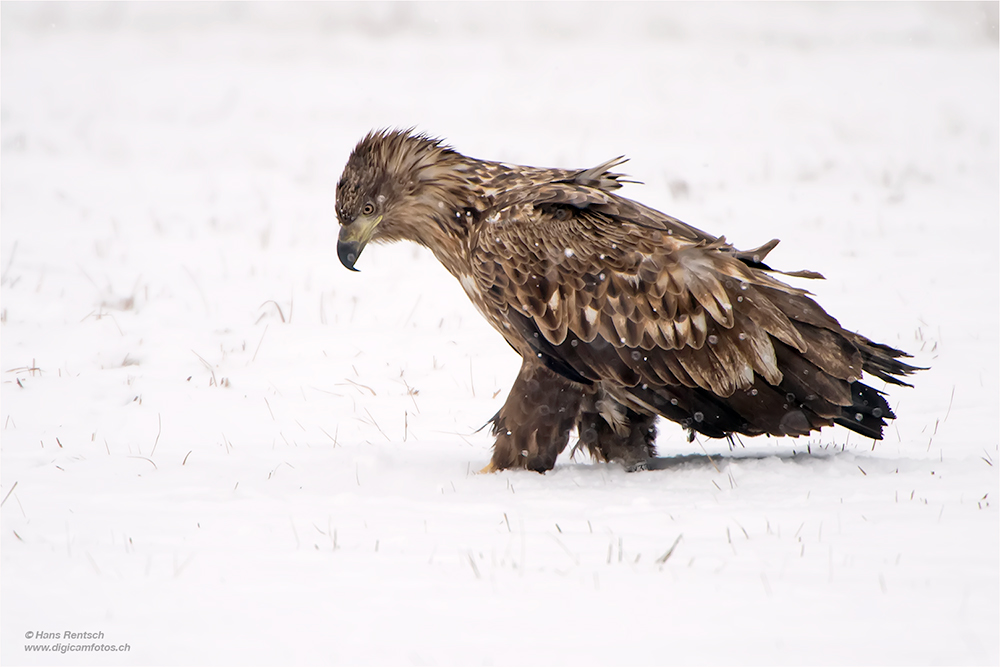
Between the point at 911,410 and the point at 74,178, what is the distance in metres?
14.4

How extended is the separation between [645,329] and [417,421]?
2518 mm

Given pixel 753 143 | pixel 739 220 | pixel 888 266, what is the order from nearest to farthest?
1. pixel 888 266
2. pixel 739 220
3. pixel 753 143

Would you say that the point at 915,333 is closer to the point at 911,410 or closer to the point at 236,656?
the point at 911,410

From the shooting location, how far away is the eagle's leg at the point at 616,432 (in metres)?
4.96

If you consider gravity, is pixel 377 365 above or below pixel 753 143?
below

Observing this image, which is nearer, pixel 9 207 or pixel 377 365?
pixel 377 365

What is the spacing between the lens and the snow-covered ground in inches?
121

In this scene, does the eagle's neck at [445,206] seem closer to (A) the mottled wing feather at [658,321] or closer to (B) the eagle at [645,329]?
(B) the eagle at [645,329]

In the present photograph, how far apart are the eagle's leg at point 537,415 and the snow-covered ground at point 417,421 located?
0.59ft

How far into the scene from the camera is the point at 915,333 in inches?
333

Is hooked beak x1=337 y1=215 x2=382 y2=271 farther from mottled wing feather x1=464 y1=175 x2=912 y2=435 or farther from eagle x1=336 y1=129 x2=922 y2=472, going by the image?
mottled wing feather x1=464 y1=175 x2=912 y2=435

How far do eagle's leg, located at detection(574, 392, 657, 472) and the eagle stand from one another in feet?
0.10

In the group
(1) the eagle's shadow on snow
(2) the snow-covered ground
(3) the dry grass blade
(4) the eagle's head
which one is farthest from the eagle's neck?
(3) the dry grass blade

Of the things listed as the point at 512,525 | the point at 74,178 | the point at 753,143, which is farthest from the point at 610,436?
the point at 753,143
